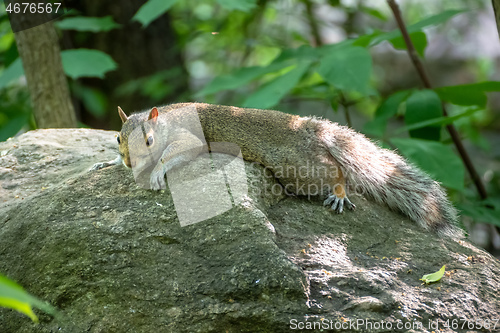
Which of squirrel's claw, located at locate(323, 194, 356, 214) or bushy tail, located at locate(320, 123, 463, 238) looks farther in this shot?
bushy tail, located at locate(320, 123, 463, 238)

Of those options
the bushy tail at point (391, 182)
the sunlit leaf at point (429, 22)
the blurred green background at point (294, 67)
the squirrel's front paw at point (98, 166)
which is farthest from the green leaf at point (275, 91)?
the squirrel's front paw at point (98, 166)

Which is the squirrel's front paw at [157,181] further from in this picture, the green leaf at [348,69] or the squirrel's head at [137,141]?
the green leaf at [348,69]

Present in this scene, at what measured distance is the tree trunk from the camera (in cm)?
407

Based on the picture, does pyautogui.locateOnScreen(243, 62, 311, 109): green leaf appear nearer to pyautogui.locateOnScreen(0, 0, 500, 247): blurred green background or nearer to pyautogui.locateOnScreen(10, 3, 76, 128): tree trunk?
pyautogui.locateOnScreen(0, 0, 500, 247): blurred green background

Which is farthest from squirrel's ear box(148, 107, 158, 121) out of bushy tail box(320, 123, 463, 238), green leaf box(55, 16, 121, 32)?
green leaf box(55, 16, 121, 32)

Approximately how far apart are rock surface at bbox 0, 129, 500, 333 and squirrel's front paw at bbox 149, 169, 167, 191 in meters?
0.05

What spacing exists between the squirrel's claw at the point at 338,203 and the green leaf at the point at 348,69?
76 cm

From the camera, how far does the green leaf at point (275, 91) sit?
3.33 metres

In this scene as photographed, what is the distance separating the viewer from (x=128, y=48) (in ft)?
19.0

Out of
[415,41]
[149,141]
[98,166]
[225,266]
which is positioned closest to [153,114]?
[149,141]

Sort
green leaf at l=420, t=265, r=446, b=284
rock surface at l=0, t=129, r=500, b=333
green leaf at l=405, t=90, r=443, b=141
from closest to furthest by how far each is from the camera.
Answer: rock surface at l=0, t=129, r=500, b=333
green leaf at l=420, t=265, r=446, b=284
green leaf at l=405, t=90, r=443, b=141

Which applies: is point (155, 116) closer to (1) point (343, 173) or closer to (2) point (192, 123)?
(2) point (192, 123)

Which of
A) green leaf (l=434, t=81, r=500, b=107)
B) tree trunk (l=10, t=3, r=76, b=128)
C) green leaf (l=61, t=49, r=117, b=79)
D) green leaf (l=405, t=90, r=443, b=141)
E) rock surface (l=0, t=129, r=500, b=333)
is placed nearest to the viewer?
rock surface (l=0, t=129, r=500, b=333)

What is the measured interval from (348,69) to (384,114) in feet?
2.70
